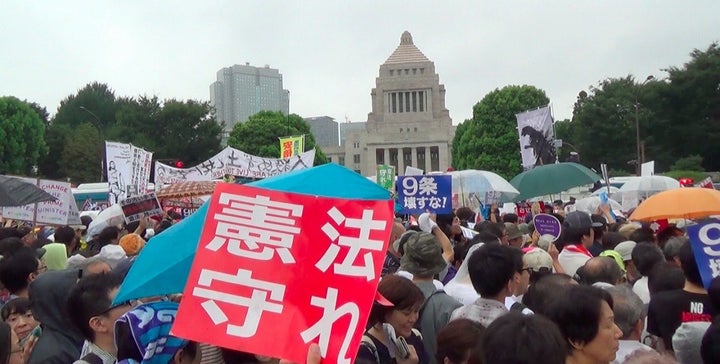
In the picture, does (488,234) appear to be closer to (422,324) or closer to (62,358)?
(422,324)

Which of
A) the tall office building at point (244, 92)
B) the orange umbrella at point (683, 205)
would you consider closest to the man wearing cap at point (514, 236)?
the orange umbrella at point (683, 205)

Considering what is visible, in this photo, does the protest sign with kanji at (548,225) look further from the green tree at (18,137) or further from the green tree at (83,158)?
the green tree at (83,158)

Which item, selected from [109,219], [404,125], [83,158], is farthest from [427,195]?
[404,125]

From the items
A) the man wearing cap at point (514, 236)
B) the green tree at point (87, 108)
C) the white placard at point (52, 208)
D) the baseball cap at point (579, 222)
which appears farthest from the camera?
the green tree at point (87, 108)

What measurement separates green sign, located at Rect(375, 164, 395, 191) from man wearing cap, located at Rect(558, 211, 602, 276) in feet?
32.1

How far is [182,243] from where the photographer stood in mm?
3348

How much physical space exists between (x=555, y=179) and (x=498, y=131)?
54.2 metres

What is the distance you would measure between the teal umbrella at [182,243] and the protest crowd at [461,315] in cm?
8

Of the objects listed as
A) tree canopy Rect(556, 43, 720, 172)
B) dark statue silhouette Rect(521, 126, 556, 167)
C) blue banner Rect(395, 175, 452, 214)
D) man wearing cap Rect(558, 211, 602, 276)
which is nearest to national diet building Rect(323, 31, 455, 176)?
tree canopy Rect(556, 43, 720, 172)

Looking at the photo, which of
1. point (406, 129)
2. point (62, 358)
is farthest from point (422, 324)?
point (406, 129)

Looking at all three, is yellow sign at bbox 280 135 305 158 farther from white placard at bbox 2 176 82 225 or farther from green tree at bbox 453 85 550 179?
green tree at bbox 453 85 550 179

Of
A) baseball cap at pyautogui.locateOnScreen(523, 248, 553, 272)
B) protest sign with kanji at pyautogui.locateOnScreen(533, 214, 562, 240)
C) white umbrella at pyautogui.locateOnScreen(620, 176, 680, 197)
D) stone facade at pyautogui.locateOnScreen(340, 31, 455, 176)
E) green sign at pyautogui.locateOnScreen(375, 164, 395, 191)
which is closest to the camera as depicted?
baseball cap at pyautogui.locateOnScreen(523, 248, 553, 272)

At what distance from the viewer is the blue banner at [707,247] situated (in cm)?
421

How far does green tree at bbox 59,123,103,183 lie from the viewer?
189 ft
